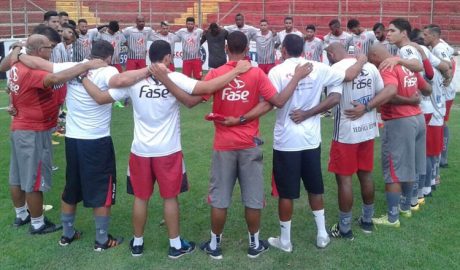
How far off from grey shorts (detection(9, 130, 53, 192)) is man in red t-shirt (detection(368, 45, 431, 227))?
140 inches

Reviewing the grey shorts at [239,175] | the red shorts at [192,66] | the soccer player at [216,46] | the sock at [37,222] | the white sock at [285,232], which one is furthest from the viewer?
the red shorts at [192,66]

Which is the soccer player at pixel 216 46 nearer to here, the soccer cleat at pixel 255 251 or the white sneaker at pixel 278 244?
the white sneaker at pixel 278 244

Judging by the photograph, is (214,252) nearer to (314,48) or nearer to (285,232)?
(285,232)

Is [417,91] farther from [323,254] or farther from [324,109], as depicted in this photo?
[323,254]

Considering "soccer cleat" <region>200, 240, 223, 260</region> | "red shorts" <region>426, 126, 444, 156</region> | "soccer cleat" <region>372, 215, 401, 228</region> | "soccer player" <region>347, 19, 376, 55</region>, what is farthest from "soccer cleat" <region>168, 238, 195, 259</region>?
"soccer player" <region>347, 19, 376, 55</region>

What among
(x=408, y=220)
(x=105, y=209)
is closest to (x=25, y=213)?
(x=105, y=209)

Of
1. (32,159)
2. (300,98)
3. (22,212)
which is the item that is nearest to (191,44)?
(22,212)

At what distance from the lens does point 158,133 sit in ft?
15.0

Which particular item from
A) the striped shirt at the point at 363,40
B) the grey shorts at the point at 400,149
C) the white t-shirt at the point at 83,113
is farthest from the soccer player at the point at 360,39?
the white t-shirt at the point at 83,113

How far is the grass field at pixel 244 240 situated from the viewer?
466 cm

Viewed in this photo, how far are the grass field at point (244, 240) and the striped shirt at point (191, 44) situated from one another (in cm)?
793

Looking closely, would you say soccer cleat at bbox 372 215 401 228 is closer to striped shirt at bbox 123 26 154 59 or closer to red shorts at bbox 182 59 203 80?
red shorts at bbox 182 59 203 80

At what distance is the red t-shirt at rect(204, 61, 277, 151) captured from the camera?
4.42 m

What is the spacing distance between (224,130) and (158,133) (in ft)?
1.95
